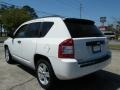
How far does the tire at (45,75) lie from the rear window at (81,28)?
99 centimetres

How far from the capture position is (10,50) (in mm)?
7953

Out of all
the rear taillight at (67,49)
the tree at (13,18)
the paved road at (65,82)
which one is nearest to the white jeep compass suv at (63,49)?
the rear taillight at (67,49)

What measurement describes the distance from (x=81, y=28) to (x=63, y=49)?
947mm

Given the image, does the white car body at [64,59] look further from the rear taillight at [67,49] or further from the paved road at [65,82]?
the paved road at [65,82]

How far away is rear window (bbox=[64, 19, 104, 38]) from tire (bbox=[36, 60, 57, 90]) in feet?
3.26

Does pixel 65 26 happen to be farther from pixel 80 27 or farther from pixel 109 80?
pixel 109 80

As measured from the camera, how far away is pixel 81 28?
536cm

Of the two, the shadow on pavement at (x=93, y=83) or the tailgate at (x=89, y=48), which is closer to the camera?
the tailgate at (x=89, y=48)

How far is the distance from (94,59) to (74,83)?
1019 millimetres

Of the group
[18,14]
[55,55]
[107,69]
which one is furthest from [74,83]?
[18,14]

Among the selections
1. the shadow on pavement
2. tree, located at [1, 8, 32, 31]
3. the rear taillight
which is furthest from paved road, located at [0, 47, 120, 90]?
tree, located at [1, 8, 32, 31]

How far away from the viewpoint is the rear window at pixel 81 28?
5.05 m

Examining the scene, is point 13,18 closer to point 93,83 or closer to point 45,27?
point 45,27

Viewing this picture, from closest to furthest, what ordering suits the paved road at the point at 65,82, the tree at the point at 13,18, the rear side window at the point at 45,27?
1. the rear side window at the point at 45,27
2. the paved road at the point at 65,82
3. the tree at the point at 13,18
